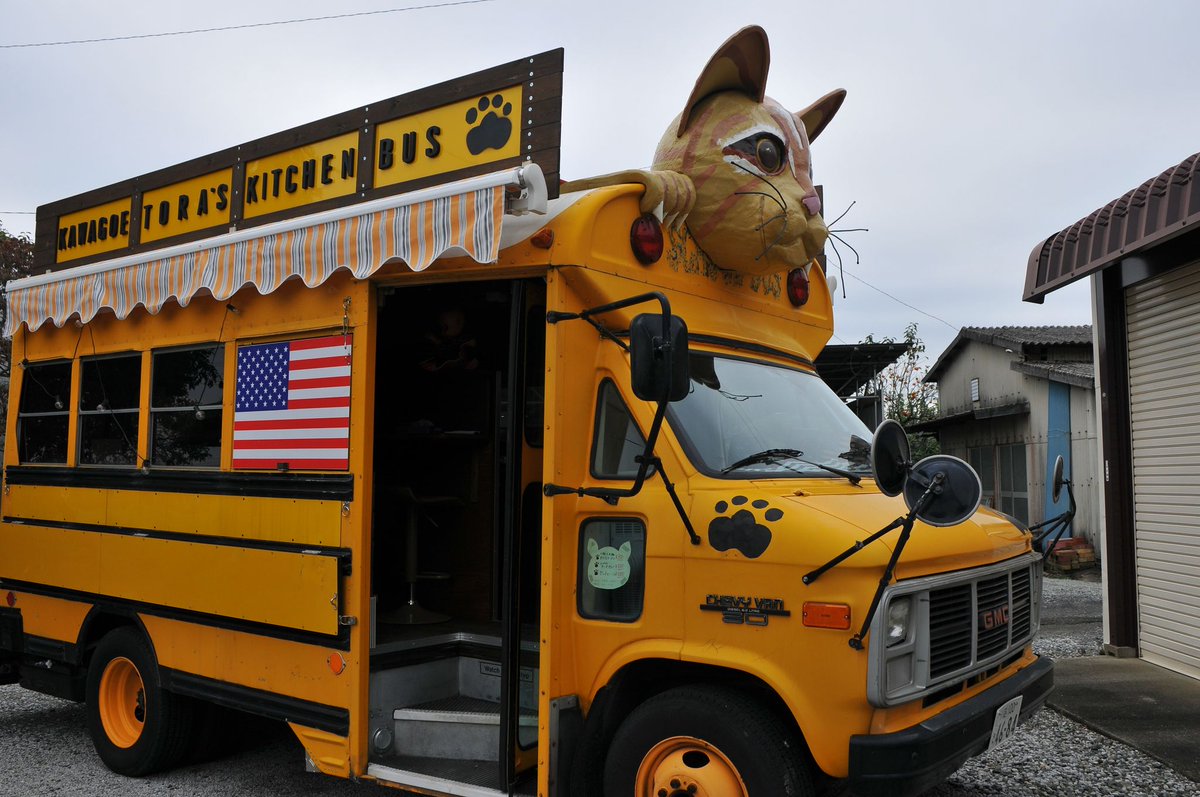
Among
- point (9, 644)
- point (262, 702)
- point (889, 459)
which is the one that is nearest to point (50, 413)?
point (9, 644)

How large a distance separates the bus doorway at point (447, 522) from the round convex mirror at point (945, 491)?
5.88 ft

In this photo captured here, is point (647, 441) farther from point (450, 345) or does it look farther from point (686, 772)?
point (450, 345)

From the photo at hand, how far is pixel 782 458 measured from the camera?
4.03m

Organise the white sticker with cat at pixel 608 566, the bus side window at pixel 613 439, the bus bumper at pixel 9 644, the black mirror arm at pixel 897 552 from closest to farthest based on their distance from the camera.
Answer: the black mirror arm at pixel 897 552 → the white sticker with cat at pixel 608 566 → the bus side window at pixel 613 439 → the bus bumper at pixel 9 644

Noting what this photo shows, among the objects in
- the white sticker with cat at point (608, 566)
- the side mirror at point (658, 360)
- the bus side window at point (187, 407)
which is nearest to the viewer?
the side mirror at point (658, 360)

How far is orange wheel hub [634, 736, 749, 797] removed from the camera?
11.3 feet

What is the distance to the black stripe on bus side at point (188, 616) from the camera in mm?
4556

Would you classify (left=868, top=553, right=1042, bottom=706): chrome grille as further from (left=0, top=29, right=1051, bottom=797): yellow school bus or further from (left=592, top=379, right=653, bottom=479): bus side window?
(left=592, top=379, right=653, bottom=479): bus side window

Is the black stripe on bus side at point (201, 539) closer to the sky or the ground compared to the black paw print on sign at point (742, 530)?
closer to the ground

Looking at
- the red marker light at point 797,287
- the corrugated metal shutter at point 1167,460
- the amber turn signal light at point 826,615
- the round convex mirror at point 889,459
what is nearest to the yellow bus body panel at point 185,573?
the amber turn signal light at point 826,615

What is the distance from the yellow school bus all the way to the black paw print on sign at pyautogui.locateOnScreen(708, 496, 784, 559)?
1 centimetres

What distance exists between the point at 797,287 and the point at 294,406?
2.84 meters

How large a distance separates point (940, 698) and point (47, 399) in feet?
19.5

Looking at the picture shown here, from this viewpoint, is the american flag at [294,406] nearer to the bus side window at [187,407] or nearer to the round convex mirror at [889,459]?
the bus side window at [187,407]
